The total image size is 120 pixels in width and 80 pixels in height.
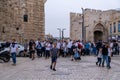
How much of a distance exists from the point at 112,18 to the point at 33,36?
1880 cm

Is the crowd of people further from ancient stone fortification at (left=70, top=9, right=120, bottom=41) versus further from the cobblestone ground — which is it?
ancient stone fortification at (left=70, top=9, right=120, bottom=41)

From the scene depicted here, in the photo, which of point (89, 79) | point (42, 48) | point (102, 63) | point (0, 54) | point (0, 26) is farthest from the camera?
point (0, 26)

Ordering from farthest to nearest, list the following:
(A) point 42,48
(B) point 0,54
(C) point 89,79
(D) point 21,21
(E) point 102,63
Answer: (D) point 21,21
(A) point 42,48
(B) point 0,54
(E) point 102,63
(C) point 89,79

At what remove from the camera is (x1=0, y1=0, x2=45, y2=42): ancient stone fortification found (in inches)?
1514

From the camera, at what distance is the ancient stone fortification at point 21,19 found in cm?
3846

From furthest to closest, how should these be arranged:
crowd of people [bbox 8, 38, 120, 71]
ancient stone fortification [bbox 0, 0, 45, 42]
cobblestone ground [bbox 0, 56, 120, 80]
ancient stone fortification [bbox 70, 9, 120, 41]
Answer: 1. ancient stone fortification [bbox 70, 9, 120, 41]
2. ancient stone fortification [bbox 0, 0, 45, 42]
3. crowd of people [bbox 8, 38, 120, 71]
4. cobblestone ground [bbox 0, 56, 120, 80]

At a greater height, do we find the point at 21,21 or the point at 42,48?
the point at 21,21

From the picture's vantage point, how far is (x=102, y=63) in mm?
20781

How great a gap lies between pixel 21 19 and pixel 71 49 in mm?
14095

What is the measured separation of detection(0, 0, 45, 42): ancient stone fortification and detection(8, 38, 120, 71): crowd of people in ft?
18.5

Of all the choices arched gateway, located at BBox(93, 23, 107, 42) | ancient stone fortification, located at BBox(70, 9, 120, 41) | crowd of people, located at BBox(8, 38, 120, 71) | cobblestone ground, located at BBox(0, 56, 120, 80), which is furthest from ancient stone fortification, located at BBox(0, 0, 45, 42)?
cobblestone ground, located at BBox(0, 56, 120, 80)

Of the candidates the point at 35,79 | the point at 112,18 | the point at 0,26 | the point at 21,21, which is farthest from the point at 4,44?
the point at 112,18

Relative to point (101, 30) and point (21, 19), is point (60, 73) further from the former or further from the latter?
point (101, 30)

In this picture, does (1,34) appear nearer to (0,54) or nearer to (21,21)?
(21,21)
